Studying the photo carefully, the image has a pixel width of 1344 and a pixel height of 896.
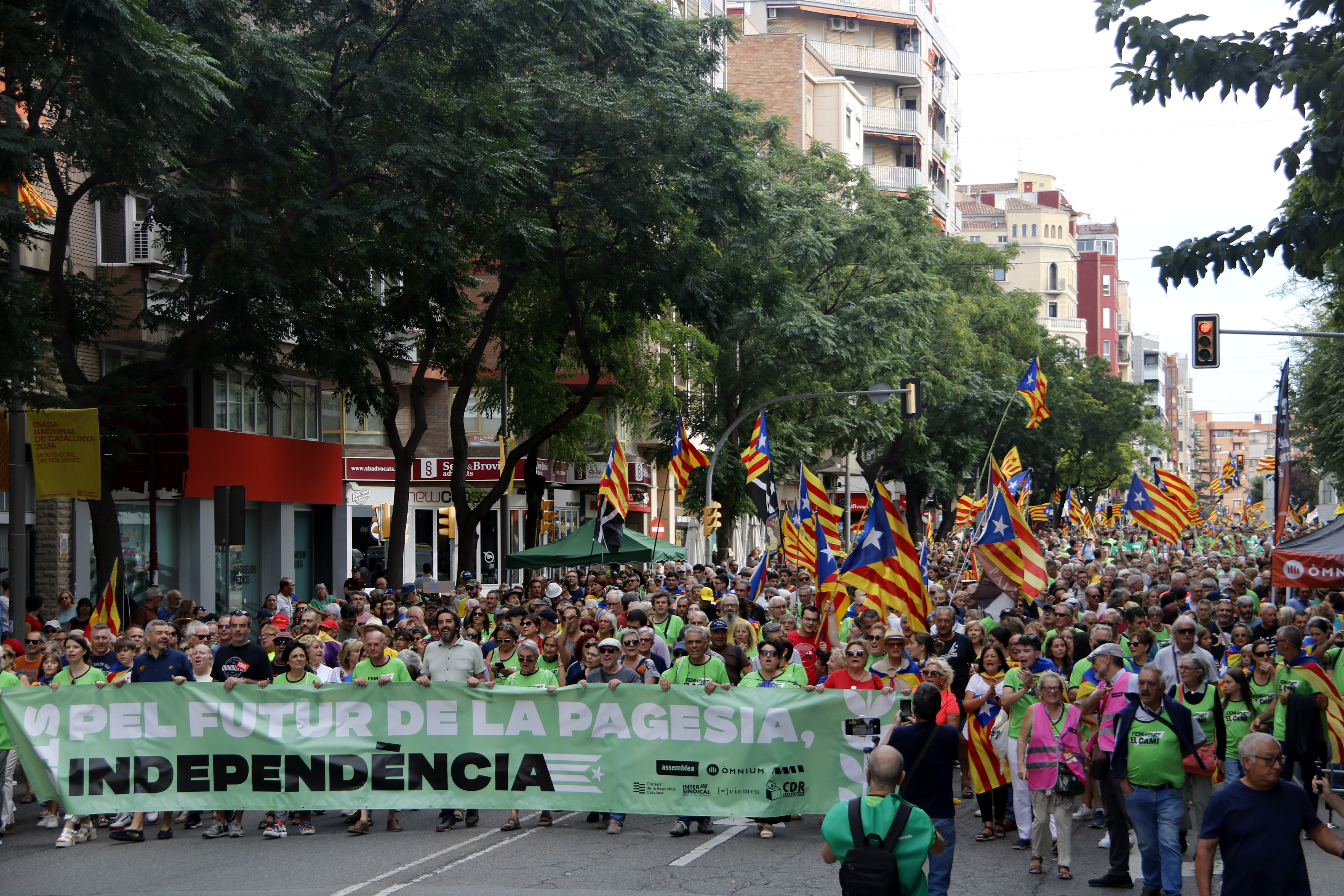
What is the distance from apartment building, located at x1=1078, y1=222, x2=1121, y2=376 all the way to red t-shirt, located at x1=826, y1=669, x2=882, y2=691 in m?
141

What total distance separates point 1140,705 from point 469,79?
47.2 feet

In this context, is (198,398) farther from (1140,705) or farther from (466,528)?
(1140,705)

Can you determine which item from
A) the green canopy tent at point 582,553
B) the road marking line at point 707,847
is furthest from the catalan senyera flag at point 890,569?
the green canopy tent at point 582,553

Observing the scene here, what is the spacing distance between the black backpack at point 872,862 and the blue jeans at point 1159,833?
11.4ft

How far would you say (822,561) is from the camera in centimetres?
1661

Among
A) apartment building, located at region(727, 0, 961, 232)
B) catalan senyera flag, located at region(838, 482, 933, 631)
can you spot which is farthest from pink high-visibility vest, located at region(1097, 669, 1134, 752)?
apartment building, located at region(727, 0, 961, 232)

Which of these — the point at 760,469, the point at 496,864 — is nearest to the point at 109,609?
the point at 496,864

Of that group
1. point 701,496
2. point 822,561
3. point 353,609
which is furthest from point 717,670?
point 701,496

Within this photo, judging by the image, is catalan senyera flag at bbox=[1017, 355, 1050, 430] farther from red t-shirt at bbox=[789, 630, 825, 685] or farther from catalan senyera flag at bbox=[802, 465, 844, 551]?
red t-shirt at bbox=[789, 630, 825, 685]

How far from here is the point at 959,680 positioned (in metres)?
12.5

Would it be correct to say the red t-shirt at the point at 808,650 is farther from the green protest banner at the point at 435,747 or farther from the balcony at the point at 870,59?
the balcony at the point at 870,59

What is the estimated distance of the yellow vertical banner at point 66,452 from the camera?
15664mm

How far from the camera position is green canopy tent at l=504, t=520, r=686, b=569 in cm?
2625

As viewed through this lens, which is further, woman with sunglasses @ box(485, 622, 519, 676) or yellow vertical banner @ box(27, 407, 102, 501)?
yellow vertical banner @ box(27, 407, 102, 501)
